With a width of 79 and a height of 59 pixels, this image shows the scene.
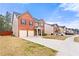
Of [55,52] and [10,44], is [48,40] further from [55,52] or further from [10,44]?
[10,44]

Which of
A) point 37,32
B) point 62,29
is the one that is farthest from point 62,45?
point 37,32

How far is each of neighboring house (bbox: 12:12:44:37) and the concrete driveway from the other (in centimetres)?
7

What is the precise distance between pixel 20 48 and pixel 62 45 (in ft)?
1.42

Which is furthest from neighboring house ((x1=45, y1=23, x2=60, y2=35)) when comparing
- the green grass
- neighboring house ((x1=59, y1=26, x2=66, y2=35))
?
the green grass

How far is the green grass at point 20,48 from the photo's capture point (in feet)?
7.06

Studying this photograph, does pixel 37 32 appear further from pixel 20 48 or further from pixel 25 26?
pixel 20 48

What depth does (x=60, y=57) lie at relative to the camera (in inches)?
84.1

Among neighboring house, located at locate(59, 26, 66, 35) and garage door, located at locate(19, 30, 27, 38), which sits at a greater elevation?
neighboring house, located at locate(59, 26, 66, 35)

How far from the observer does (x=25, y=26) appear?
221 centimetres

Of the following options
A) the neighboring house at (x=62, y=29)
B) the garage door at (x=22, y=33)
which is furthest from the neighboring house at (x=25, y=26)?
the neighboring house at (x=62, y=29)

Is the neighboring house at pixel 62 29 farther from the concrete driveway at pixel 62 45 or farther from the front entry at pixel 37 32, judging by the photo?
the front entry at pixel 37 32

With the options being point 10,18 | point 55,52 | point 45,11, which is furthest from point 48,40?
point 10,18

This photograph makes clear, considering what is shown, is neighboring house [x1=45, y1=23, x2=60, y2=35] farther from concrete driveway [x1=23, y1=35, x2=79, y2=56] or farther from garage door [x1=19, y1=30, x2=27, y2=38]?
garage door [x1=19, y1=30, x2=27, y2=38]

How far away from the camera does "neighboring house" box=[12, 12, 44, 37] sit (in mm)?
2189
